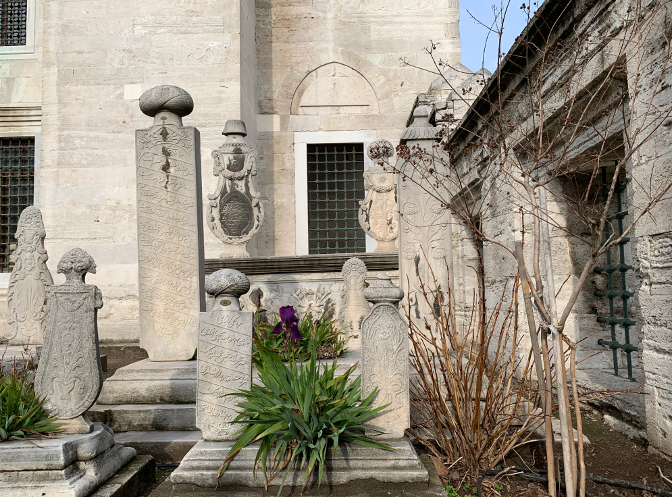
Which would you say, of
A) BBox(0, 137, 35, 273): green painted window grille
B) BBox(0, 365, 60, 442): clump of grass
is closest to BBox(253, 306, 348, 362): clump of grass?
→ BBox(0, 365, 60, 442): clump of grass

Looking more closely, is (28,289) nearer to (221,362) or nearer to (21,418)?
(21,418)

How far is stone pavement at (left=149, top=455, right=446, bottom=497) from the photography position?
10.0ft

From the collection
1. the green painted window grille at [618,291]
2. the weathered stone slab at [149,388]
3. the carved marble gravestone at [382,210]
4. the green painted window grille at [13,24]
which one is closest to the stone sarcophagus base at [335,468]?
the weathered stone slab at [149,388]

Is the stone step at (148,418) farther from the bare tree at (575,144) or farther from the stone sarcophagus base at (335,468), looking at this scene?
the bare tree at (575,144)

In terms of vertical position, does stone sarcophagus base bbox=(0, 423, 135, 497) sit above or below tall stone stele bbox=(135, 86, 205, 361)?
below

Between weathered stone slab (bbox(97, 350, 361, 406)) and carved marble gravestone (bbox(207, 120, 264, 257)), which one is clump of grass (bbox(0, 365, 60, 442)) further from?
carved marble gravestone (bbox(207, 120, 264, 257))

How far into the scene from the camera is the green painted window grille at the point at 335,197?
12344 millimetres

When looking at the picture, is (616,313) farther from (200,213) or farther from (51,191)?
(51,191)

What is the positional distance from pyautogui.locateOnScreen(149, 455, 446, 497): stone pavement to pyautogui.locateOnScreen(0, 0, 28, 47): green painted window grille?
11.4 meters

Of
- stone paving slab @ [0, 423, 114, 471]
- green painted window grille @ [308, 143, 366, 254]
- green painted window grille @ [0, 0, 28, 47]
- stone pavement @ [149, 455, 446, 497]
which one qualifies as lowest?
stone pavement @ [149, 455, 446, 497]

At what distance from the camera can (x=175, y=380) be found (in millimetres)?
4941

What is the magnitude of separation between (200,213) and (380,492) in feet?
11.2

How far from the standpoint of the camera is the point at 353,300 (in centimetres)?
680

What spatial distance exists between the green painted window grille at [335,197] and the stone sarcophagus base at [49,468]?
29.7 ft
